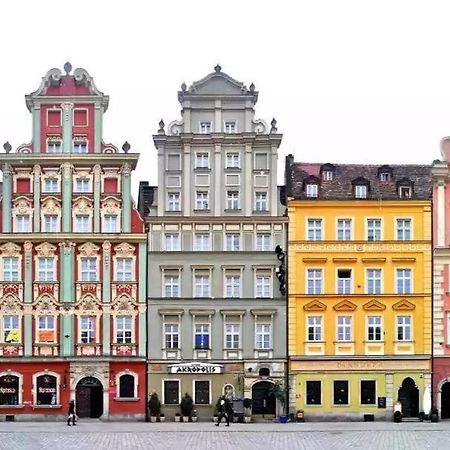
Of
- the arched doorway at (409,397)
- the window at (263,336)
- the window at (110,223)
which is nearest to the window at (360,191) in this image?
the window at (263,336)

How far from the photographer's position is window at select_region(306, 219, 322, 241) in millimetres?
60284

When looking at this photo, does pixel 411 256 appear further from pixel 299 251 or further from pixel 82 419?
pixel 82 419

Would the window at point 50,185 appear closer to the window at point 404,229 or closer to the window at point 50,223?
the window at point 50,223

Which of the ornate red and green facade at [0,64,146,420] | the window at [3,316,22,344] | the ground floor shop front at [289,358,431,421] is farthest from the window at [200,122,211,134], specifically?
the window at [3,316,22,344]

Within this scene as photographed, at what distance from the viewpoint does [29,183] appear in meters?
59.7

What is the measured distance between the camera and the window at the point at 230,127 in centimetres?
6084

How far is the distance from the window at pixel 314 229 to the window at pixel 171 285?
7.43 m

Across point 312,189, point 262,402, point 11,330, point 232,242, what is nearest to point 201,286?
point 232,242

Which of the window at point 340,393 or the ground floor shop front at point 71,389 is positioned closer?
the ground floor shop front at point 71,389

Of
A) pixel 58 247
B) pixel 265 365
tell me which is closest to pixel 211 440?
pixel 265 365

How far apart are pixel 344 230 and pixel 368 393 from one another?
8.78m

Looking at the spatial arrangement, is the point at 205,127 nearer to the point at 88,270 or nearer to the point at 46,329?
the point at 88,270

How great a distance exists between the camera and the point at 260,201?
6025 centimetres

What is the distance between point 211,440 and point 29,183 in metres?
19.9
